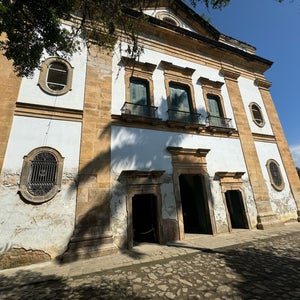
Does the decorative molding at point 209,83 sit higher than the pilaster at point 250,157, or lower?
higher

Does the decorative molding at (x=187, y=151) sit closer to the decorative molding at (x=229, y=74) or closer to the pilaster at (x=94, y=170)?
the pilaster at (x=94, y=170)

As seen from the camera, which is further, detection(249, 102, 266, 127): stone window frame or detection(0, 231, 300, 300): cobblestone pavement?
detection(249, 102, 266, 127): stone window frame

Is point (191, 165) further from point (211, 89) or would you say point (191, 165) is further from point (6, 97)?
point (6, 97)

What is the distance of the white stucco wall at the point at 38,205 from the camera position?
207 inches

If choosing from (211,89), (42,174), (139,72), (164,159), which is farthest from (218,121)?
(42,174)

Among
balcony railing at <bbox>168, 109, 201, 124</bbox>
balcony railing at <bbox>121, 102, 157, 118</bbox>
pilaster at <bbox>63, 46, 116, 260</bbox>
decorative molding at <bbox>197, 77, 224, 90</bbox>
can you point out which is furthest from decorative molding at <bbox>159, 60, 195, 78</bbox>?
pilaster at <bbox>63, 46, 116, 260</bbox>

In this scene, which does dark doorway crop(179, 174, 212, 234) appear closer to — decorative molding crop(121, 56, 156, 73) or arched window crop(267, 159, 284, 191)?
arched window crop(267, 159, 284, 191)

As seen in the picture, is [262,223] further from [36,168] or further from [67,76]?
[67,76]

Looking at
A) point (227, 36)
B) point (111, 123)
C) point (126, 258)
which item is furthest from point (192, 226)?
point (227, 36)

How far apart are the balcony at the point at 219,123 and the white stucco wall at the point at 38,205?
21.0ft

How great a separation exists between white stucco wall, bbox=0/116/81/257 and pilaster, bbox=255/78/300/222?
37.1ft

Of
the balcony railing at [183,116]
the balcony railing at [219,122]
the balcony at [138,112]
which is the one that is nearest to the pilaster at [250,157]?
the balcony railing at [219,122]

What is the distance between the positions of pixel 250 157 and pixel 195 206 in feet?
12.9

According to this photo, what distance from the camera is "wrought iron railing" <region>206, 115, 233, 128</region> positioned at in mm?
9539
